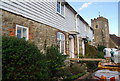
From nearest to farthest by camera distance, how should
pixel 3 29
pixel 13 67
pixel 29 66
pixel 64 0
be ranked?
pixel 13 67, pixel 29 66, pixel 3 29, pixel 64 0

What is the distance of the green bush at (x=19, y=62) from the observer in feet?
11.2

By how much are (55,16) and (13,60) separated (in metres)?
6.17

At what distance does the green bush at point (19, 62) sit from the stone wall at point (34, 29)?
1.36 meters

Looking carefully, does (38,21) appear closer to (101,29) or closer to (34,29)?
(34,29)

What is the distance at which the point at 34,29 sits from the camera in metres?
6.64

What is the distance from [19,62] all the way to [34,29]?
3.43 meters

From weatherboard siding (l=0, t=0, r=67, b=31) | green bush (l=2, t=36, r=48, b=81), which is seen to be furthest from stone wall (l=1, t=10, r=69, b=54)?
green bush (l=2, t=36, r=48, b=81)

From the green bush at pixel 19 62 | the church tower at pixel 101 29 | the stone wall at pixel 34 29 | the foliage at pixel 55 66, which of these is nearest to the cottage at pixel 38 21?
the stone wall at pixel 34 29

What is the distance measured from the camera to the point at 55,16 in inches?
356

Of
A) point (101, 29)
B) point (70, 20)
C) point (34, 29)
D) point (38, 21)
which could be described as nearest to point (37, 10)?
point (38, 21)

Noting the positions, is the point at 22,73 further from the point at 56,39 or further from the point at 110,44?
the point at 110,44

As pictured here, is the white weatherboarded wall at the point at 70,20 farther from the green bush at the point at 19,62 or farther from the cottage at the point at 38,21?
the green bush at the point at 19,62

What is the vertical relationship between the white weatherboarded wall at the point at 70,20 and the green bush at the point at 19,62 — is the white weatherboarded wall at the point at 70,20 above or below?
above

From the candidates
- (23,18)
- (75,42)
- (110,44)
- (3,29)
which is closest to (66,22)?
(75,42)
